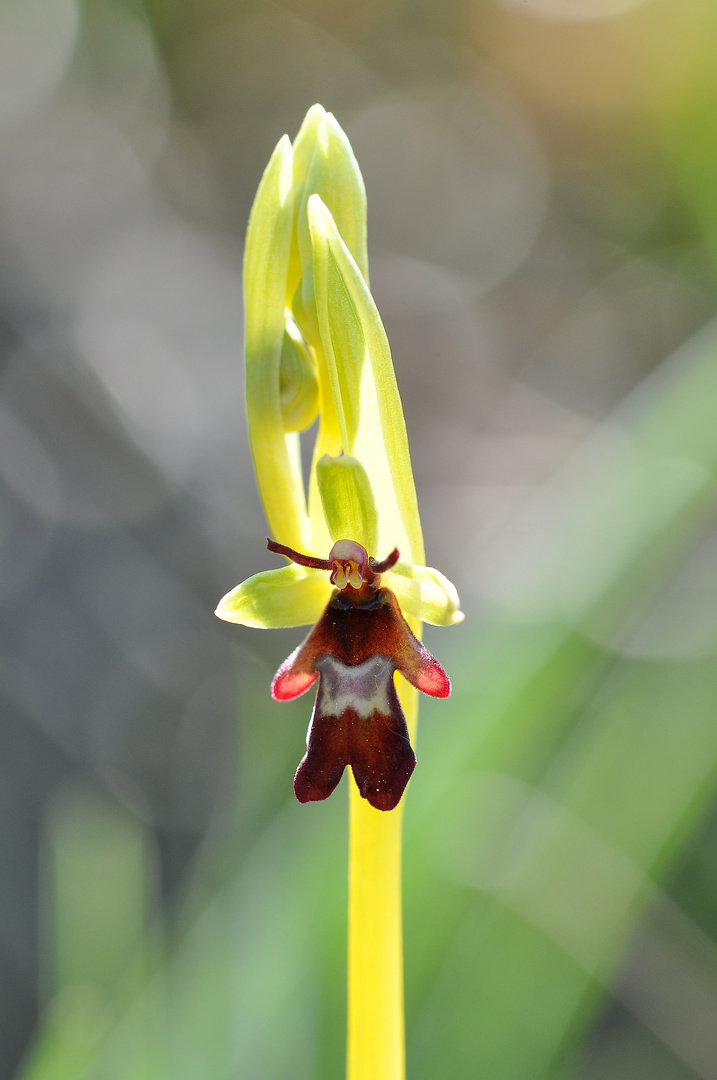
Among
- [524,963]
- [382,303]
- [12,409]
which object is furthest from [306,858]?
[382,303]

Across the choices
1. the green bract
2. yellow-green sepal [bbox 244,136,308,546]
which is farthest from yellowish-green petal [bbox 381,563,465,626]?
yellow-green sepal [bbox 244,136,308,546]

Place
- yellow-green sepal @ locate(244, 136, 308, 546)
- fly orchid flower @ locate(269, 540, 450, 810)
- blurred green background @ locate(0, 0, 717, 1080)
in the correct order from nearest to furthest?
fly orchid flower @ locate(269, 540, 450, 810) → yellow-green sepal @ locate(244, 136, 308, 546) → blurred green background @ locate(0, 0, 717, 1080)

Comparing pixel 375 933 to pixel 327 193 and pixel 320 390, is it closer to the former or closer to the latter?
pixel 320 390

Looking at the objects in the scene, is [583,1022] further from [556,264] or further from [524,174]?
[524,174]

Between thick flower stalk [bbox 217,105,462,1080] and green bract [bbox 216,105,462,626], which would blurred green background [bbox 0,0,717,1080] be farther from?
green bract [bbox 216,105,462,626]

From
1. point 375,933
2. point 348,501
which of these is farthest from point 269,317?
point 375,933

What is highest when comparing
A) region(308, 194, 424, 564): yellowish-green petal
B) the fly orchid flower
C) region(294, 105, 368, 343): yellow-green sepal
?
region(294, 105, 368, 343): yellow-green sepal

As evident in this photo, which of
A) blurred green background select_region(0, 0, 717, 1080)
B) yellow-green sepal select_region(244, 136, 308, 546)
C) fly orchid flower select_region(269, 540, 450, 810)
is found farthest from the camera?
blurred green background select_region(0, 0, 717, 1080)
